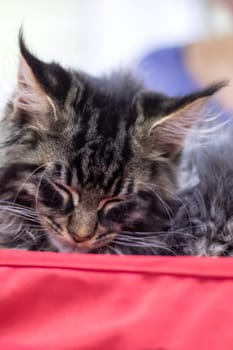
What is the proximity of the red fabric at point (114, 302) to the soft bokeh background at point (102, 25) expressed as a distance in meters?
1.36

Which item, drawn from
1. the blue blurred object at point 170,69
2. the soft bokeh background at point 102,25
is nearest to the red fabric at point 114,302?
the blue blurred object at point 170,69

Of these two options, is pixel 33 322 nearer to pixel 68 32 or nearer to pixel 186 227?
pixel 186 227

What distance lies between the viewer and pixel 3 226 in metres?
1.01

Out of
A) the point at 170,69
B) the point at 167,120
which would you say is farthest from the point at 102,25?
the point at 167,120

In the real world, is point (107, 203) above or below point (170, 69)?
below

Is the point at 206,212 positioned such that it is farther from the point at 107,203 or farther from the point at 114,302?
the point at 114,302

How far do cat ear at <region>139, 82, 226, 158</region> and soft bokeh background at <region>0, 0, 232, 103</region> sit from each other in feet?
3.55

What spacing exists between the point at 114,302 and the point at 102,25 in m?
1.61

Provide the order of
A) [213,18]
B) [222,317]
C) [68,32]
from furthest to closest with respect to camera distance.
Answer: [68,32] < [213,18] < [222,317]

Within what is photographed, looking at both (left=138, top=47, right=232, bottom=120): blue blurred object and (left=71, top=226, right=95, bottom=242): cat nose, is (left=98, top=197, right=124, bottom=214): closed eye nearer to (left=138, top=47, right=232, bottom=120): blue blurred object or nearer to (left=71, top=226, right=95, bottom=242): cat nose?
(left=71, top=226, right=95, bottom=242): cat nose

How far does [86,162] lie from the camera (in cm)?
91

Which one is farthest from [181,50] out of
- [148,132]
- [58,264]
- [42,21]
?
[58,264]

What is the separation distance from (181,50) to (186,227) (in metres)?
0.93

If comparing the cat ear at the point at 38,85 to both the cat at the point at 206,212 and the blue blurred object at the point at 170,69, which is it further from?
the blue blurred object at the point at 170,69
